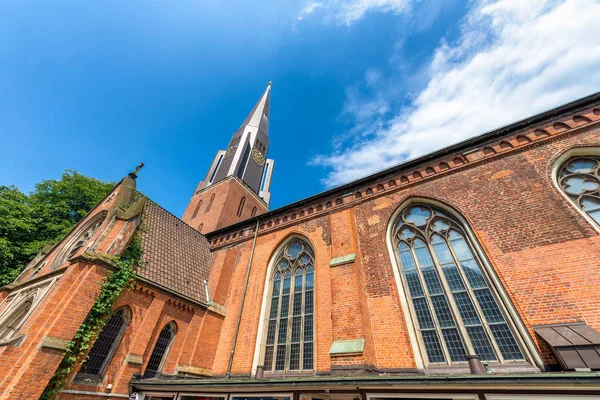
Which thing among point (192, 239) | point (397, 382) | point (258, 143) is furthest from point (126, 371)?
point (258, 143)

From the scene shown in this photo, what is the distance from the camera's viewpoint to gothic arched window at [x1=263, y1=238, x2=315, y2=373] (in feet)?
28.6

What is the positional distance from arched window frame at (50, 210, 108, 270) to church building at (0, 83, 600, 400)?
0.38ft

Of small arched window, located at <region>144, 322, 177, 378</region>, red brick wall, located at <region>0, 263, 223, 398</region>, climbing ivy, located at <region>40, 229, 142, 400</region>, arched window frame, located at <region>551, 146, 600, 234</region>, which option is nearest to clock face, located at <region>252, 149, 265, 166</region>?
climbing ivy, located at <region>40, 229, 142, 400</region>

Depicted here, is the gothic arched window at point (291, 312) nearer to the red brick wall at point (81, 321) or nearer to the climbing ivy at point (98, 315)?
the red brick wall at point (81, 321)

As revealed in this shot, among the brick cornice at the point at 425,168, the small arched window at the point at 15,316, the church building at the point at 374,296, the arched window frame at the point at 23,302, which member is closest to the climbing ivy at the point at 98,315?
the church building at the point at 374,296

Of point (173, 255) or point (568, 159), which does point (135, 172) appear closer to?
point (173, 255)

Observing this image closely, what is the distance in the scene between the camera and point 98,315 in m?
7.98

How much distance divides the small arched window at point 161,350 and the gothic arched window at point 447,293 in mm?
9003

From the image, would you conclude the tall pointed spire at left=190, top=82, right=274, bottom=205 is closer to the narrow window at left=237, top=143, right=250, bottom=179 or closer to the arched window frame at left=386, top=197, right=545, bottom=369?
the narrow window at left=237, top=143, right=250, bottom=179

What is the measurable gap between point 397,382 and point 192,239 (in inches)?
501

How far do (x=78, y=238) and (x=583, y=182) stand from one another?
19252 mm

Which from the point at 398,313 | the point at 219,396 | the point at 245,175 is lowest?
the point at 219,396

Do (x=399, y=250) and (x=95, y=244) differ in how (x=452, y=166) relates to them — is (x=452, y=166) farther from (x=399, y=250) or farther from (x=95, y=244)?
(x=95, y=244)

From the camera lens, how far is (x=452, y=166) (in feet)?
31.2
